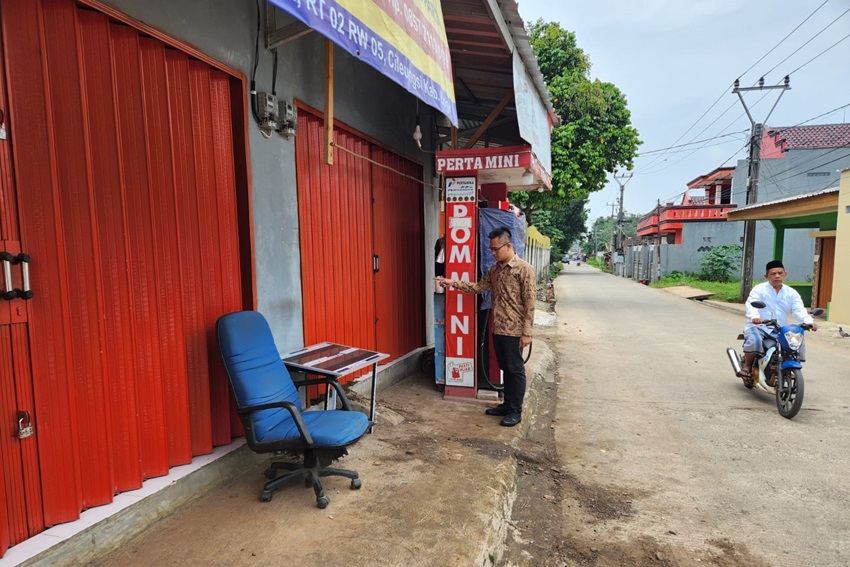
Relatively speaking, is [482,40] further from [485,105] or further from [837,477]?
[837,477]

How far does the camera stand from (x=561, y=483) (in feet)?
11.7

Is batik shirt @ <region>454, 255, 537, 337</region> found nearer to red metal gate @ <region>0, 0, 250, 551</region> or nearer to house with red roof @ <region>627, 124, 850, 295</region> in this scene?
red metal gate @ <region>0, 0, 250, 551</region>

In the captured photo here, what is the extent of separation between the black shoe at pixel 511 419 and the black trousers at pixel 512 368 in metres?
0.04

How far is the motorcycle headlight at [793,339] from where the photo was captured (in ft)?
16.2

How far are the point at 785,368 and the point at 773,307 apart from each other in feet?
2.38

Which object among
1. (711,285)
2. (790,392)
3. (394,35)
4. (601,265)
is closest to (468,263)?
(394,35)

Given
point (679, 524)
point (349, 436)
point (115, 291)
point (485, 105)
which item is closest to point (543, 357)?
point (485, 105)

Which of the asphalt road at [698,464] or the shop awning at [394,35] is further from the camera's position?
the asphalt road at [698,464]

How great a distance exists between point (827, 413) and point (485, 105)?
5583 mm

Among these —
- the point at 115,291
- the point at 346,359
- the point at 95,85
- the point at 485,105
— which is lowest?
the point at 346,359

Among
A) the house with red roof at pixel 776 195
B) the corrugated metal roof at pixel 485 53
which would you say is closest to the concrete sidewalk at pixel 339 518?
the corrugated metal roof at pixel 485 53

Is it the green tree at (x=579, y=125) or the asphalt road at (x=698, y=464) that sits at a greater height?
the green tree at (x=579, y=125)

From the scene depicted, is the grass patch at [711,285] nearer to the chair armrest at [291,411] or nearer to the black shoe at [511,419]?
the black shoe at [511,419]

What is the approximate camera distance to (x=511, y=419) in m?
4.36
